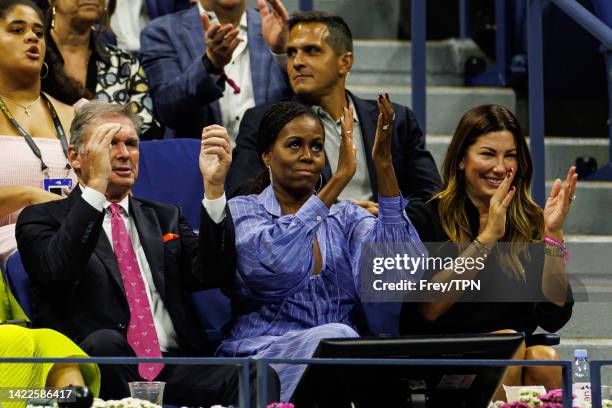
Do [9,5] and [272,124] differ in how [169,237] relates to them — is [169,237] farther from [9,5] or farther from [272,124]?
[9,5]

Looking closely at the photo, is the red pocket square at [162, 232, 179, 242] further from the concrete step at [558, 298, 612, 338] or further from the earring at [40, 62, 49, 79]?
the concrete step at [558, 298, 612, 338]

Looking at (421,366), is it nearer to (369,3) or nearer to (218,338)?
(218,338)

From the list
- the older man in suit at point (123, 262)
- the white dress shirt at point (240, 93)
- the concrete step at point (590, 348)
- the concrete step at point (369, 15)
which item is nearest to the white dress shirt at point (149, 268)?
the older man in suit at point (123, 262)

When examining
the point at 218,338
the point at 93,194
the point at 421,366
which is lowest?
the point at 218,338

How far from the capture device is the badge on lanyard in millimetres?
4750

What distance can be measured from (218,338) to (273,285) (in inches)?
12.5

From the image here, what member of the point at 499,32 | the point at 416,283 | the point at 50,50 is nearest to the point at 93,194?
the point at 416,283

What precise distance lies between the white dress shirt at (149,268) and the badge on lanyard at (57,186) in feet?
1.43

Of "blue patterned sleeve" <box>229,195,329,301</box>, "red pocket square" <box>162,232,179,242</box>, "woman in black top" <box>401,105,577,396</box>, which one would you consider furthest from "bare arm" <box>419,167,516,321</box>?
"red pocket square" <box>162,232,179,242</box>

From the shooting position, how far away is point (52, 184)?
4.76m

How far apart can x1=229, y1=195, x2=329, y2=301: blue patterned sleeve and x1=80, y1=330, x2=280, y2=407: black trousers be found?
30 centimetres

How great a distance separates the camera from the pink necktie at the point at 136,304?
13.6ft

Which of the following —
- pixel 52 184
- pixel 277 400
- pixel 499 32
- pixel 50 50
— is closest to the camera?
pixel 277 400

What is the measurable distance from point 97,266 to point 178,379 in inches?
17.0
